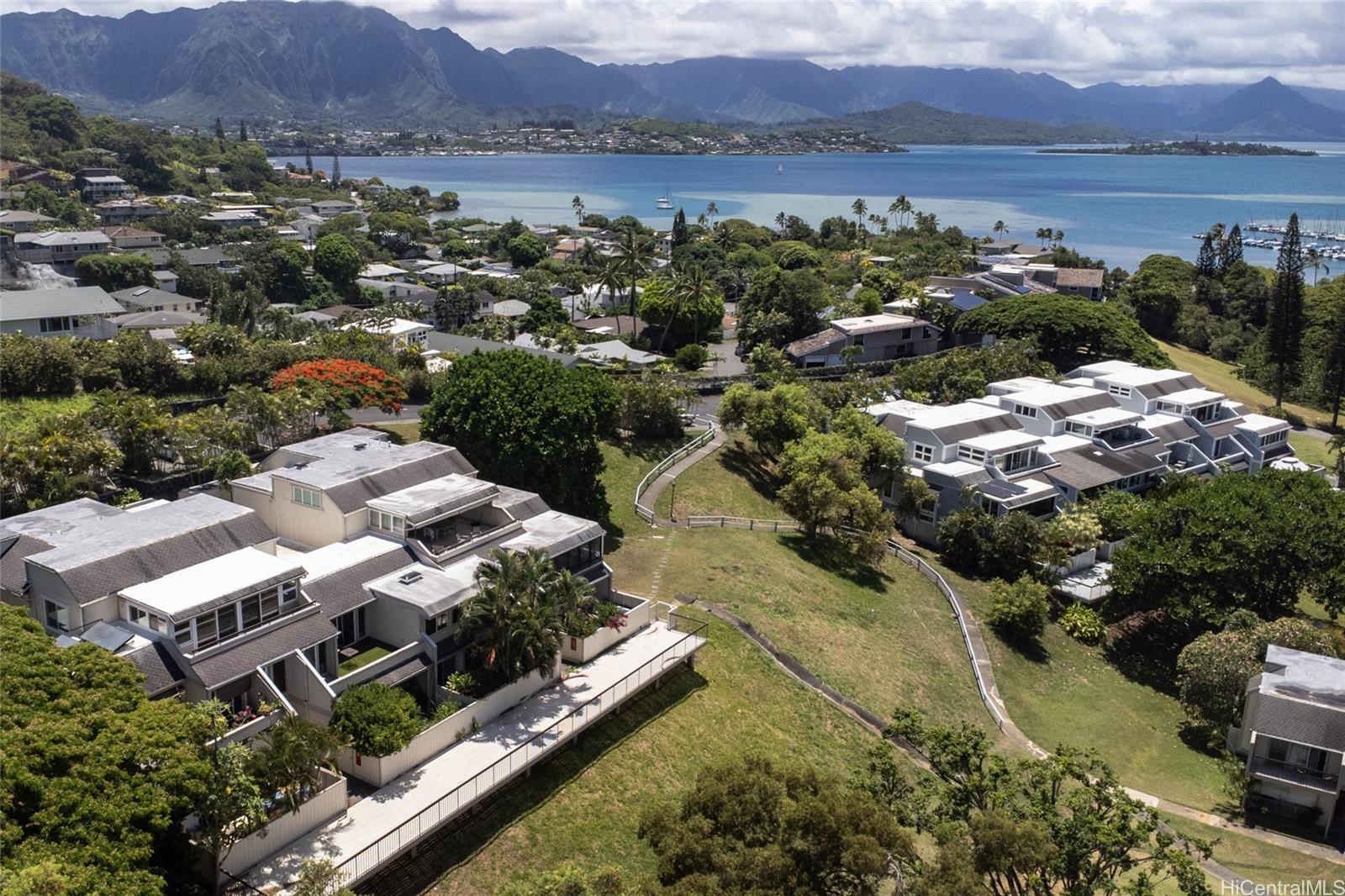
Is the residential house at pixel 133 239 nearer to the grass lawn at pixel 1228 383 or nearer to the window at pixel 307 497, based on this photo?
the window at pixel 307 497

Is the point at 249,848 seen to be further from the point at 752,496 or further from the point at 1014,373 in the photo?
the point at 1014,373

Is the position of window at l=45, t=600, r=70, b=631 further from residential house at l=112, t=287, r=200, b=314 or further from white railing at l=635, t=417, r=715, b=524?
residential house at l=112, t=287, r=200, b=314

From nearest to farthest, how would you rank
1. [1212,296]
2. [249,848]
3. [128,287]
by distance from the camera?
[249,848] → [128,287] → [1212,296]

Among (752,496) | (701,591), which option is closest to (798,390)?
(752,496)

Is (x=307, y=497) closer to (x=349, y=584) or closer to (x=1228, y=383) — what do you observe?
(x=349, y=584)

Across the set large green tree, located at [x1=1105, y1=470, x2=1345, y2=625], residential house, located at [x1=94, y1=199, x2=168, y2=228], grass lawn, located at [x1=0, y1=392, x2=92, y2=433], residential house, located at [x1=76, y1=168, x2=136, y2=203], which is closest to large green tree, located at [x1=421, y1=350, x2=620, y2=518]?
grass lawn, located at [x1=0, y1=392, x2=92, y2=433]

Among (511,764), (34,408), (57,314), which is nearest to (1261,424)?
(511,764)

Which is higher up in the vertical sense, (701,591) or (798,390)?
(798,390)
